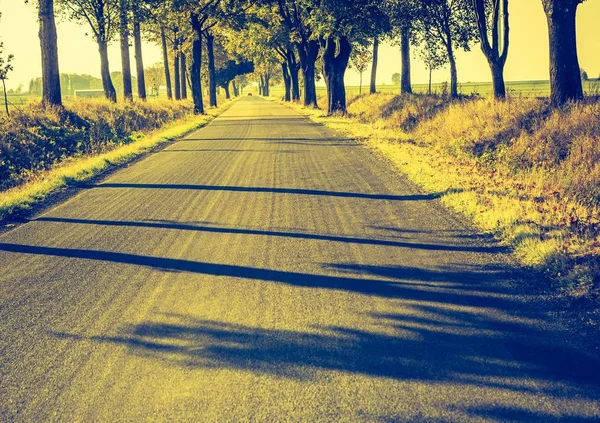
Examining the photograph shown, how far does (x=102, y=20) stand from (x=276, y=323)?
100ft

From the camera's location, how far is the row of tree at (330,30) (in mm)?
Result: 13695

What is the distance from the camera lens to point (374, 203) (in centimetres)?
878

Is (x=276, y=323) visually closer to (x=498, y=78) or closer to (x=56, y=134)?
(x=56, y=134)

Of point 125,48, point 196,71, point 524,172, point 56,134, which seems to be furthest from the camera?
point 196,71

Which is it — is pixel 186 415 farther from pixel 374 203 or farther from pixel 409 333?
pixel 374 203

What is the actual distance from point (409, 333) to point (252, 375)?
1335 mm

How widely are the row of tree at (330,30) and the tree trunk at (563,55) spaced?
24 millimetres

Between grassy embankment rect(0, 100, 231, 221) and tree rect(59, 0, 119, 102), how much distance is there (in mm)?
6178

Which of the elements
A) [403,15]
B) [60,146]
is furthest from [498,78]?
[60,146]

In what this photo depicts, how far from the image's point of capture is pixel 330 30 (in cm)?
2778

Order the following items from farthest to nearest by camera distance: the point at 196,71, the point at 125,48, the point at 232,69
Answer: the point at 232,69, the point at 196,71, the point at 125,48

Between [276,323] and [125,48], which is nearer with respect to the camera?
[276,323]

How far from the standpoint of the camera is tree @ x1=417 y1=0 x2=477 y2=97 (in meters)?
26.9

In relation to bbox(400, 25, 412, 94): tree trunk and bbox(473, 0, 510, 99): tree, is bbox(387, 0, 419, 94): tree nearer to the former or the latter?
bbox(400, 25, 412, 94): tree trunk
